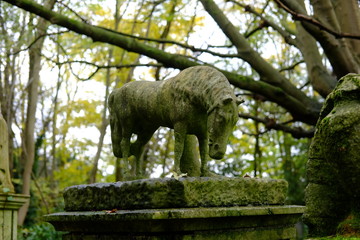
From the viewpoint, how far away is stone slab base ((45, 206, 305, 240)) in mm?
3139

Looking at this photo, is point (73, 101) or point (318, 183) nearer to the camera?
point (318, 183)

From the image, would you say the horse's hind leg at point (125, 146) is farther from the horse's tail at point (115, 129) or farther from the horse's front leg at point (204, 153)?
the horse's front leg at point (204, 153)

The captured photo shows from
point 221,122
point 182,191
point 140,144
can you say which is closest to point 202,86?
point 221,122

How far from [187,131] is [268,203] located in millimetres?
887

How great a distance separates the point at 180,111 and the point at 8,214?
545 cm

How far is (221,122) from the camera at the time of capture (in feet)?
11.4

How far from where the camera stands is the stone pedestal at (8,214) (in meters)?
7.88

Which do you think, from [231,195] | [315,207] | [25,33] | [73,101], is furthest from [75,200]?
[73,101]

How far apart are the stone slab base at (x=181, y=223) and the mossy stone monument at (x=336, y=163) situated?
1.09ft

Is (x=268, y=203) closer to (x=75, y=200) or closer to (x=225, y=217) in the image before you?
(x=225, y=217)

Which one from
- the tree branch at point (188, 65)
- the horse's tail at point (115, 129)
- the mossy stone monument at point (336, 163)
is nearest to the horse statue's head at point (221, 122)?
the mossy stone monument at point (336, 163)

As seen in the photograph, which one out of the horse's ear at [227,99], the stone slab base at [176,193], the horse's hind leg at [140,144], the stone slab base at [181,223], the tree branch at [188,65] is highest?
the tree branch at [188,65]

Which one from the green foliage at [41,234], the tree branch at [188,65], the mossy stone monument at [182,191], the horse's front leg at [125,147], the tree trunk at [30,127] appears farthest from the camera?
the tree trunk at [30,127]

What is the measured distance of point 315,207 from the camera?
4266 mm
